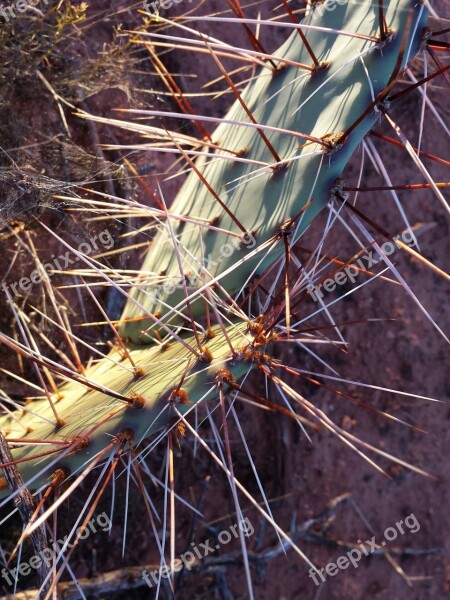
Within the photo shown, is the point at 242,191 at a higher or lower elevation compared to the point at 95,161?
lower

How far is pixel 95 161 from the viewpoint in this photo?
1.70m

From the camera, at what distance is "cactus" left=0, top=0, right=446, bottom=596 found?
105cm

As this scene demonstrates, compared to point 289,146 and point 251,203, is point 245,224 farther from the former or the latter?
point 289,146

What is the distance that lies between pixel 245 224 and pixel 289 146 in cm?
18

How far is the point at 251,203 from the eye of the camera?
1.25m

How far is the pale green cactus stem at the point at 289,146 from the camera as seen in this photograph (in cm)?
104

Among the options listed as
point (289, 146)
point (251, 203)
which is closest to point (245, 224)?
point (251, 203)

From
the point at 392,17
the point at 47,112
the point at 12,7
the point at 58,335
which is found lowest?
the point at 58,335

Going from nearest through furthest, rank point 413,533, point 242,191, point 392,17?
point 392,17 < point 242,191 < point 413,533

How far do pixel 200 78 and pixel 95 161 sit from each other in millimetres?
720

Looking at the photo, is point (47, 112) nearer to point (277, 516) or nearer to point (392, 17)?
point (392, 17)

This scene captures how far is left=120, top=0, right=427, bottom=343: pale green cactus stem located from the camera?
104 centimetres

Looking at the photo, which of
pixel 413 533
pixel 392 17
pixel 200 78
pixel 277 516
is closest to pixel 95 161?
pixel 200 78

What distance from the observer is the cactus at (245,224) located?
1.05 m
